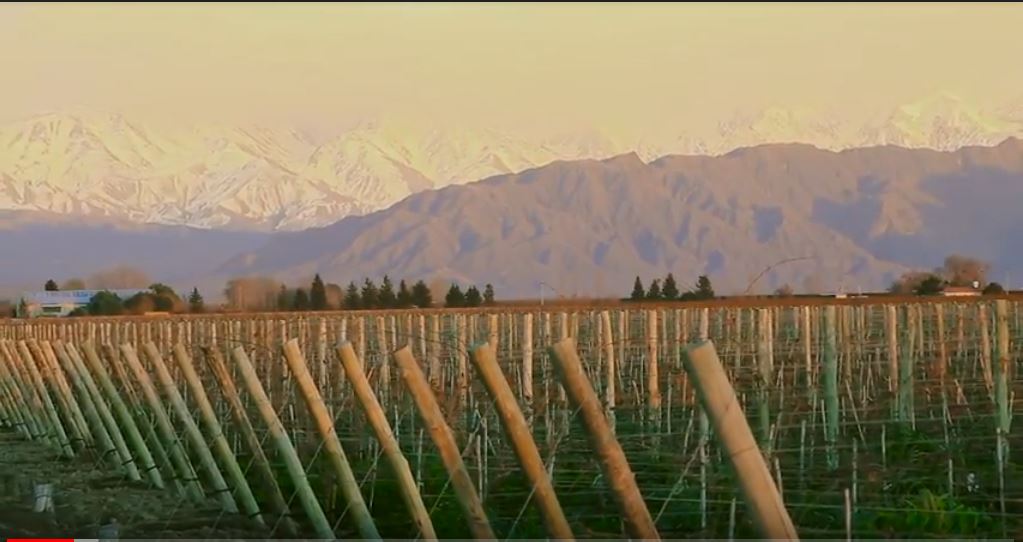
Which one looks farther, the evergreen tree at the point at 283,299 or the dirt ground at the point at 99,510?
the evergreen tree at the point at 283,299

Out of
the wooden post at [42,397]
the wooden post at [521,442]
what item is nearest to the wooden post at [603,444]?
the wooden post at [521,442]

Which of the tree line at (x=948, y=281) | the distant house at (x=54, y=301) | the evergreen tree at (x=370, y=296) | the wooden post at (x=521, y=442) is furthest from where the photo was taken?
the distant house at (x=54, y=301)

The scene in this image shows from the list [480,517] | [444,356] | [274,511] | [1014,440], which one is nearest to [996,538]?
[480,517]

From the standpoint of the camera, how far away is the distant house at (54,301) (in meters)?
73.9

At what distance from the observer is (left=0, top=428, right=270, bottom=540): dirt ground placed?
375 inches

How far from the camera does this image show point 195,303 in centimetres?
6612

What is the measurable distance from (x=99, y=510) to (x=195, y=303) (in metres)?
56.6

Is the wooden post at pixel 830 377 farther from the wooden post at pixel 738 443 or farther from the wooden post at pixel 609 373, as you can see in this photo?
the wooden post at pixel 738 443

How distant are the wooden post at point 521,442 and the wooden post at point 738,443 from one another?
143 cm

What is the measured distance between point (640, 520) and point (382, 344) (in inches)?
531

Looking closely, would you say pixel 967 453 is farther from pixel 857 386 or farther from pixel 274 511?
pixel 857 386

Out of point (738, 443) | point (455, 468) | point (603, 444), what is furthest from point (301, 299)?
point (738, 443)

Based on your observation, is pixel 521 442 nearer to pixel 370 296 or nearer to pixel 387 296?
pixel 387 296

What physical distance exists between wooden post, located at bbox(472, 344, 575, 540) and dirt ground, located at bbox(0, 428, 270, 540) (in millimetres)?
3866
